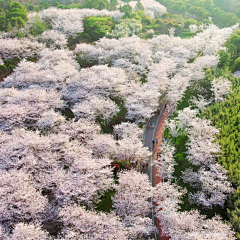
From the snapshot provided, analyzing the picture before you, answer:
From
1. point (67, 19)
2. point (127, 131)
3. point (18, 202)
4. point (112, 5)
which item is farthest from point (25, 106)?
point (112, 5)

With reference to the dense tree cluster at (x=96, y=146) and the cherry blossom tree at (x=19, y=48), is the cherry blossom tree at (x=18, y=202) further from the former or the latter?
the cherry blossom tree at (x=19, y=48)

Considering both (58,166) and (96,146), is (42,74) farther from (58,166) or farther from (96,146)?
(58,166)

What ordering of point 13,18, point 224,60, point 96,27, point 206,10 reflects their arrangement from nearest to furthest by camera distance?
point 224,60 < point 13,18 < point 96,27 < point 206,10

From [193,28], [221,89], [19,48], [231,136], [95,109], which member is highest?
[193,28]

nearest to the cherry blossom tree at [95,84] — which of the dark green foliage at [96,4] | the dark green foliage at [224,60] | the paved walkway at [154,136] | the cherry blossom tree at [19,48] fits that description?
the paved walkway at [154,136]

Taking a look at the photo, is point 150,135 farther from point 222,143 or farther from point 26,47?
point 26,47

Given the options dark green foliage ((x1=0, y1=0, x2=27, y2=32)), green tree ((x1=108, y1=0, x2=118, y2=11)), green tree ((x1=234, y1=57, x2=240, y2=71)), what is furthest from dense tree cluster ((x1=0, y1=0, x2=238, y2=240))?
green tree ((x1=108, y1=0, x2=118, y2=11))

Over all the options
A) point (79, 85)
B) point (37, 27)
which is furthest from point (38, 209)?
point (37, 27)

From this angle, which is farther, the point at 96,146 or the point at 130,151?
the point at 96,146
